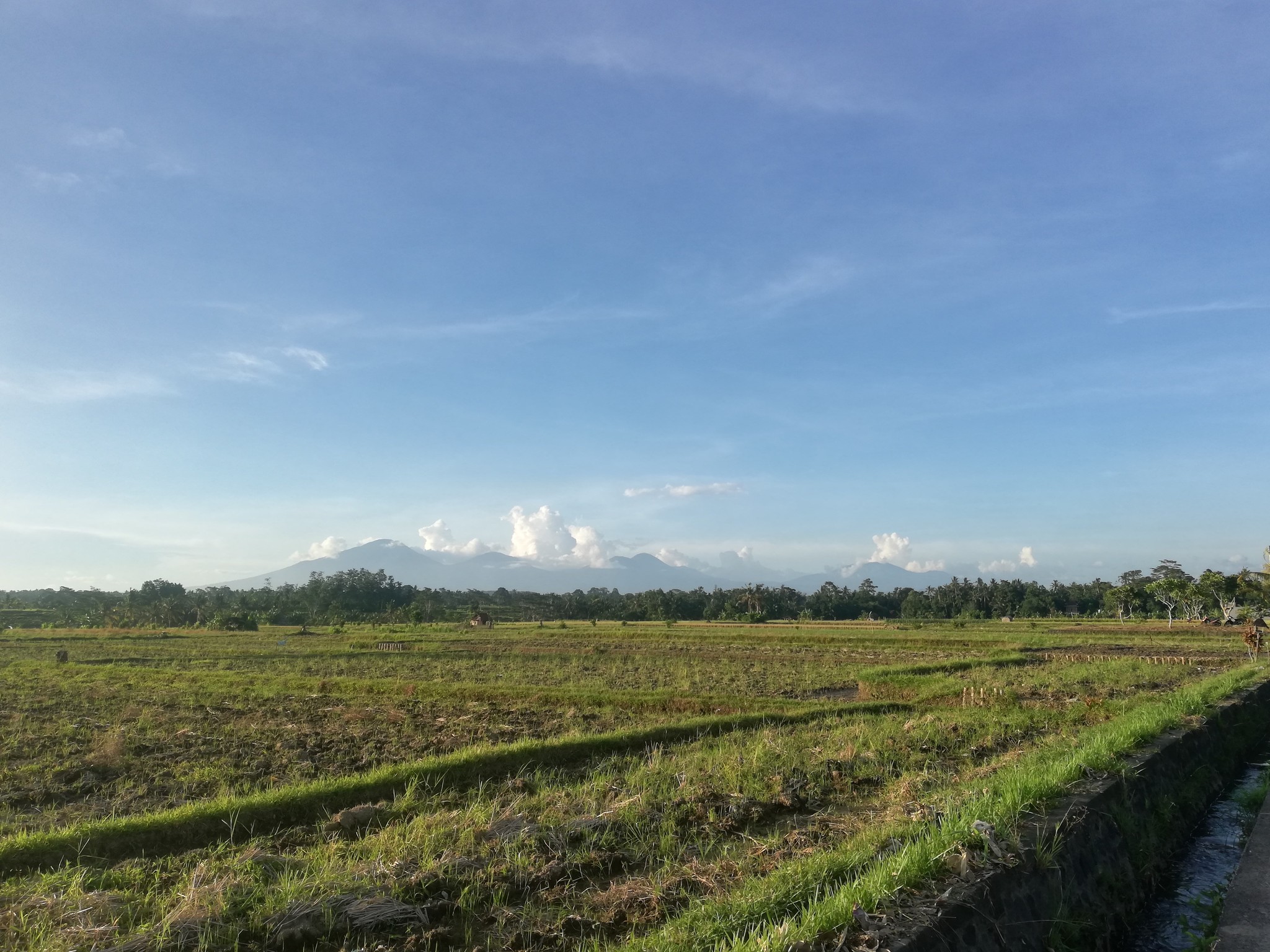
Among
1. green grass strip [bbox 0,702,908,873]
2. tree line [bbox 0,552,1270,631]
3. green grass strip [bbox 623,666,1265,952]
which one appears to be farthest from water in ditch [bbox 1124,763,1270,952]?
tree line [bbox 0,552,1270,631]

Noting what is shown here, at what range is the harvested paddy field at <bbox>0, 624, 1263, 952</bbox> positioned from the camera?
15.4 ft

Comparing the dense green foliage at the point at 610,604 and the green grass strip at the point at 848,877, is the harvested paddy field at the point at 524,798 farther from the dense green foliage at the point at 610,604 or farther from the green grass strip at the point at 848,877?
the dense green foliage at the point at 610,604

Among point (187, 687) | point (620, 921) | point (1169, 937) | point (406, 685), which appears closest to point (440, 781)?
point (620, 921)

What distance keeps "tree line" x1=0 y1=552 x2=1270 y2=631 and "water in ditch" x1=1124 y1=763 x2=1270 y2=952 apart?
58723mm

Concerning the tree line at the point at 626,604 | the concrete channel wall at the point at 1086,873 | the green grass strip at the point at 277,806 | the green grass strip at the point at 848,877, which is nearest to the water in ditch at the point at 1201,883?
the concrete channel wall at the point at 1086,873

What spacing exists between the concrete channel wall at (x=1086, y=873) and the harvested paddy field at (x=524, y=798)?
0.27m

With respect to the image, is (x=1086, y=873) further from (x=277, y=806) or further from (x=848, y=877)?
(x=277, y=806)

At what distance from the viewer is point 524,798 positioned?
27.4 ft

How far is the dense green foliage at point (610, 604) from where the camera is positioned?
69.6m

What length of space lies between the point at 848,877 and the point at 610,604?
274 feet

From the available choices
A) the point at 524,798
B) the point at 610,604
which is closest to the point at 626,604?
the point at 610,604

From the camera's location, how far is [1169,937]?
17.5ft

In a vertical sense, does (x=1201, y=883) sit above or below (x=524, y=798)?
below

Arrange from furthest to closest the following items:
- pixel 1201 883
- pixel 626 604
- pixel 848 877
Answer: pixel 626 604 → pixel 1201 883 → pixel 848 877
